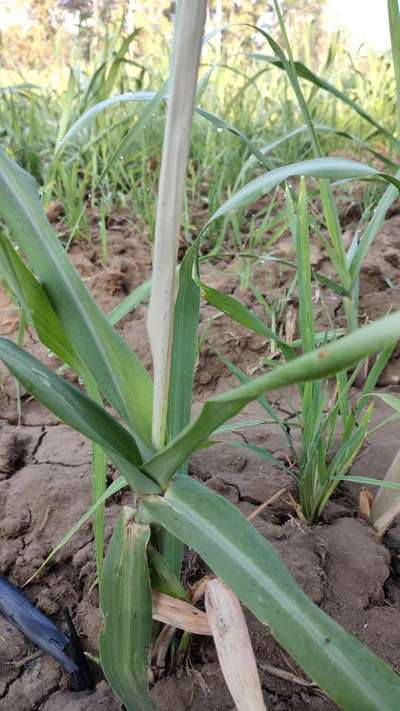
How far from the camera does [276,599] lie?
0.48 meters

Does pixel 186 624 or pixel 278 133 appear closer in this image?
pixel 186 624

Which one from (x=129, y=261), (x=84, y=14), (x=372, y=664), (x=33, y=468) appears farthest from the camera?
(x=84, y=14)

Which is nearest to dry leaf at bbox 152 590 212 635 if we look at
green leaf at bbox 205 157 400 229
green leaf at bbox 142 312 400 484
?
green leaf at bbox 142 312 400 484

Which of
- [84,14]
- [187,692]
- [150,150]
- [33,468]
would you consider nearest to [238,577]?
[187,692]

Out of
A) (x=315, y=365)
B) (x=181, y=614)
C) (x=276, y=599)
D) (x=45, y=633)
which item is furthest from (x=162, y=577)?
(x=315, y=365)

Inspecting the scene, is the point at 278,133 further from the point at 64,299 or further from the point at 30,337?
the point at 64,299

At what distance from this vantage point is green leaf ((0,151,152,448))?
616mm

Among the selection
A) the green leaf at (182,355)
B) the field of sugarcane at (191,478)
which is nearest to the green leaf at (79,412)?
the field of sugarcane at (191,478)

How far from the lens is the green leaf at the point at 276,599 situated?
0.45 m

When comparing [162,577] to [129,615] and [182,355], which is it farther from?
[182,355]

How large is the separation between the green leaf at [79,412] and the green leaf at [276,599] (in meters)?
0.04

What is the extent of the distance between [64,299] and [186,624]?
370mm

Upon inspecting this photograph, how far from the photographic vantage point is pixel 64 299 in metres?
0.62

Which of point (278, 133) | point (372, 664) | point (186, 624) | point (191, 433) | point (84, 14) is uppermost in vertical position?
point (84, 14)
